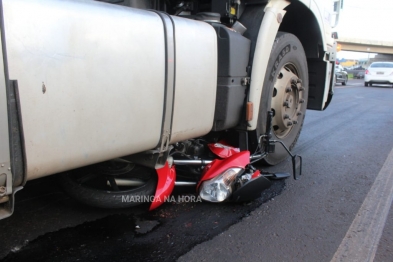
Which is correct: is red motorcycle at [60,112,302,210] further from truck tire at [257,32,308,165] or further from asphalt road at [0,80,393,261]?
truck tire at [257,32,308,165]

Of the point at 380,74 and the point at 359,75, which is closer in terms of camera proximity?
the point at 380,74

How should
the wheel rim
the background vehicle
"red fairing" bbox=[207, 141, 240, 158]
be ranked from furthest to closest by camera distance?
the background vehicle → the wheel rim → "red fairing" bbox=[207, 141, 240, 158]

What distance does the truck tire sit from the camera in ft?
10.1

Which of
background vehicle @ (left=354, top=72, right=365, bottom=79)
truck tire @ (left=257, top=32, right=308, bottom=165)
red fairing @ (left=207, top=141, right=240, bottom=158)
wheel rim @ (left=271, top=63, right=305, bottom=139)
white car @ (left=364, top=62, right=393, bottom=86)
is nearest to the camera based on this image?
red fairing @ (left=207, top=141, right=240, bottom=158)

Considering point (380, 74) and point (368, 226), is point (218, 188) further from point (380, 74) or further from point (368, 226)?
point (380, 74)

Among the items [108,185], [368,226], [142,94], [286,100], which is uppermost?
[142,94]

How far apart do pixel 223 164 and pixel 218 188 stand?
20cm

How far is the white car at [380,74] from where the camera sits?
749 inches

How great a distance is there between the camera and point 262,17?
2736 millimetres

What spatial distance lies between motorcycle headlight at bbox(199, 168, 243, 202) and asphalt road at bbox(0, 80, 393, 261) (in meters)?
0.14

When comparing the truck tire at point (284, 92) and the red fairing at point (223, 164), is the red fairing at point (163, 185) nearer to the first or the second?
the red fairing at point (223, 164)

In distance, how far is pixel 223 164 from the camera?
262cm

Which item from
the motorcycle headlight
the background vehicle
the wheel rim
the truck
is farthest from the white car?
the background vehicle

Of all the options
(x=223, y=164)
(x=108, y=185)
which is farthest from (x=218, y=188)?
(x=108, y=185)
